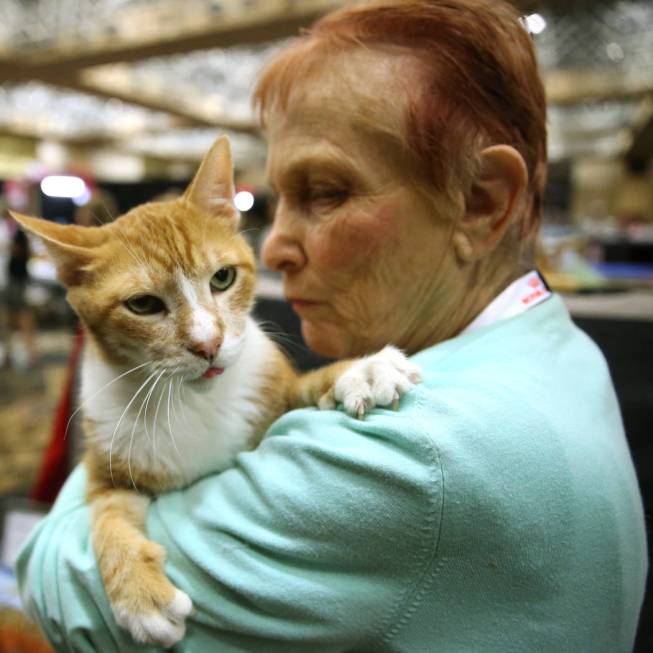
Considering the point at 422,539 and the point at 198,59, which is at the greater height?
the point at 198,59

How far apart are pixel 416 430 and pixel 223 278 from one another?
514 millimetres

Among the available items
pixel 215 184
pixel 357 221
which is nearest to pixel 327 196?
pixel 357 221

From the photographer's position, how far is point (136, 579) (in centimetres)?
81

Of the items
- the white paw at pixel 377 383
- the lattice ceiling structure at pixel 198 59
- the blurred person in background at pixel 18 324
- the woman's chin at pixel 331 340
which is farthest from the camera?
the blurred person in background at pixel 18 324

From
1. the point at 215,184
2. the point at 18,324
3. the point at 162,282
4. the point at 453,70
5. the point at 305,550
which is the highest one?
the point at 453,70

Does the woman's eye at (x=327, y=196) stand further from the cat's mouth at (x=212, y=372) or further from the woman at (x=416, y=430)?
the cat's mouth at (x=212, y=372)

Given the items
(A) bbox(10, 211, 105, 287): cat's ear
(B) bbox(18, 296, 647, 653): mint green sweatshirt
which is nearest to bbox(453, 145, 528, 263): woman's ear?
(B) bbox(18, 296, 647, 653): mint green sweatshirt

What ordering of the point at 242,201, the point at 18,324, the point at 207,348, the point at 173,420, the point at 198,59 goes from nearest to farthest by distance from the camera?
the point at 207,348, the point at 173,420, the point at 242,201, the point at 18,324, the point at 198,59

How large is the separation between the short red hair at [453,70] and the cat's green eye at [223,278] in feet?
1.21

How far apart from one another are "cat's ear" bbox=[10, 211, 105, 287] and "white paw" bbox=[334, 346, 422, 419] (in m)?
0.50

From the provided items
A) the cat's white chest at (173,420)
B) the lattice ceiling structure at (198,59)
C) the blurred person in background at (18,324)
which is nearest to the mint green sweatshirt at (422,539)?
the cat's white chest at (173,420)

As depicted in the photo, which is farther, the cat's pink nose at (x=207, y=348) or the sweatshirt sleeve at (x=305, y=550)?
the cat's pink nose at (x=207, y=348)

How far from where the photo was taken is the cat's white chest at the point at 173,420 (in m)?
1.02

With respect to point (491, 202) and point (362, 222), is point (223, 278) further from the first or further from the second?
point (491, 202)
